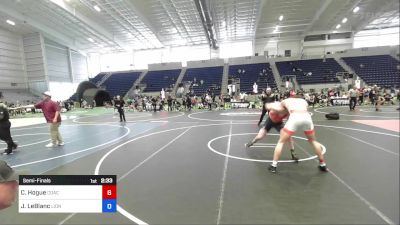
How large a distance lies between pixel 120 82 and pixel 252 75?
18946 mm

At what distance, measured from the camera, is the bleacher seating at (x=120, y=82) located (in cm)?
3469

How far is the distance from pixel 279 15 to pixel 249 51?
8996 millimetres

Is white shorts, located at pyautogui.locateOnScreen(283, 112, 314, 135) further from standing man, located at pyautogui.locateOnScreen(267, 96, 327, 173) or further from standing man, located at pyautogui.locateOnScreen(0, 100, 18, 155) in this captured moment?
standing man, located at pyautogui.locateOnScreen(0, 100, 18, 155)

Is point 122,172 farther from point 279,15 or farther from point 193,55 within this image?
point 193,55

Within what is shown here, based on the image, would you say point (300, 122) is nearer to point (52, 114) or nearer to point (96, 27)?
point (52, 114)

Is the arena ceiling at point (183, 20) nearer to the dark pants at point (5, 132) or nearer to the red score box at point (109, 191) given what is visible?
the dark pants at point (5, 132)

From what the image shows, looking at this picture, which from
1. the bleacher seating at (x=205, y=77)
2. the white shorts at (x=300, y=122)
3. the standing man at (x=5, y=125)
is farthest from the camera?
the bleacher seating at (x=205, y=77)

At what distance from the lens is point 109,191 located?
1.18 m

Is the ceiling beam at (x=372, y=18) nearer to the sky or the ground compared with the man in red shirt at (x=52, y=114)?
nearer to the sky

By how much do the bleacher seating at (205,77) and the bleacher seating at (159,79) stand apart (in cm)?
171

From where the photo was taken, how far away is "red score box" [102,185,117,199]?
117cm

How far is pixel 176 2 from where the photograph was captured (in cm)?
2280

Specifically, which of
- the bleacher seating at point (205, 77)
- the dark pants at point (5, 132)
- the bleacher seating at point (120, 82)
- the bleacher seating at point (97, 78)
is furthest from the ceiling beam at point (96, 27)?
the dark pants at point (5, 132)

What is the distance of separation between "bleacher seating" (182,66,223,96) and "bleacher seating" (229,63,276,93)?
6.10 ft
